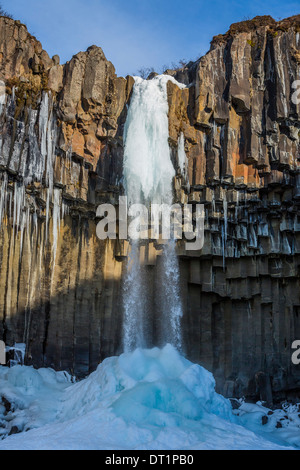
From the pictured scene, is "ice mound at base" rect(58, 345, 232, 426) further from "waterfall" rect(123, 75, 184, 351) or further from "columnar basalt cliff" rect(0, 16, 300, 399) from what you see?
"waterfall" rect(123, 75, 184, 351)

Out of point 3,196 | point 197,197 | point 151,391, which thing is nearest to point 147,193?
point 197,197

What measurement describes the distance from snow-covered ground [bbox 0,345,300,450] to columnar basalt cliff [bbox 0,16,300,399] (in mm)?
2464

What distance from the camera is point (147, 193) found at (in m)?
18.4

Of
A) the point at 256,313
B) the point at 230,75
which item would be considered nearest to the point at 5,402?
the point at 256,313

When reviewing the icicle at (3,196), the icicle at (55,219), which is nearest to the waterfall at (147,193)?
the icicle at (55,219)

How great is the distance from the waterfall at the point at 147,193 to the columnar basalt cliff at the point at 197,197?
361 millimetres

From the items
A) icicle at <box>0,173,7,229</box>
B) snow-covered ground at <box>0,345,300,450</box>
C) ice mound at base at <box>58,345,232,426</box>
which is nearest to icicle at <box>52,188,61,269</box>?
icicle at <box>0,173,7,229</box>

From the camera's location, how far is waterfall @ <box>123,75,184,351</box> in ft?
59.7

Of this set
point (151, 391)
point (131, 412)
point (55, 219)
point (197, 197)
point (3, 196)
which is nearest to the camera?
point (131, 412)

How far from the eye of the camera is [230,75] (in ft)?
62.0

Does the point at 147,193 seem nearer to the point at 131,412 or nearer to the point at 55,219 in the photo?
the point at 55,219

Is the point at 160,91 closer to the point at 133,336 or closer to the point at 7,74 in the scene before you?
the point at 7,74

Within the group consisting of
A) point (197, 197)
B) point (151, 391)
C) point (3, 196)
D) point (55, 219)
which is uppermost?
point (197, 197)

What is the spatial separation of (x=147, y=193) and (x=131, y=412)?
31.2 feet
